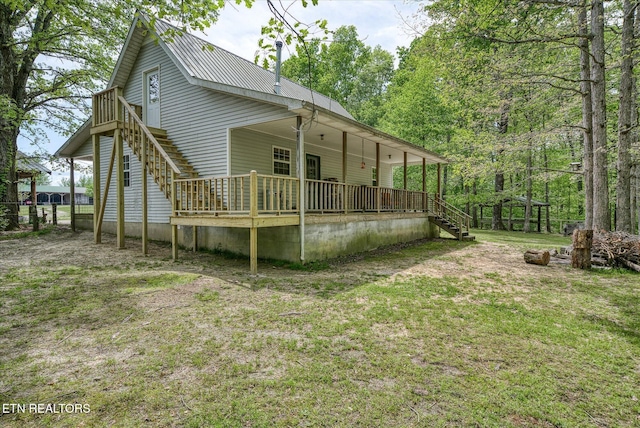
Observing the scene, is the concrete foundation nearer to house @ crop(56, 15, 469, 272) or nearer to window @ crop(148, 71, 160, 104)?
house @ crop(56, 15, 469, 272)

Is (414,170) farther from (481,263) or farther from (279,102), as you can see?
(279,102)

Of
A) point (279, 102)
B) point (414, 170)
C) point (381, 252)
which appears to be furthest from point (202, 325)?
point (414, 170)

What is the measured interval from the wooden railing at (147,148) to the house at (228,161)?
37mm

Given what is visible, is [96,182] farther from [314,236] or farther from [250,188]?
[314,236]

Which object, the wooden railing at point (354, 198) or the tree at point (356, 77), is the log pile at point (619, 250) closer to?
the wooden railing at point (354, 198)

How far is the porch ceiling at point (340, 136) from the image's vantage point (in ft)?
28.3

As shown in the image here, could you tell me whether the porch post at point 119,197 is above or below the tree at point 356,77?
below

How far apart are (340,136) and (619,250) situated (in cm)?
843

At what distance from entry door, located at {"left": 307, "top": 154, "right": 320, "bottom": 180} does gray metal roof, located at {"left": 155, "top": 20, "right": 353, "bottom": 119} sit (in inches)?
98.5

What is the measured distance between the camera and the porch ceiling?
8.62 metres

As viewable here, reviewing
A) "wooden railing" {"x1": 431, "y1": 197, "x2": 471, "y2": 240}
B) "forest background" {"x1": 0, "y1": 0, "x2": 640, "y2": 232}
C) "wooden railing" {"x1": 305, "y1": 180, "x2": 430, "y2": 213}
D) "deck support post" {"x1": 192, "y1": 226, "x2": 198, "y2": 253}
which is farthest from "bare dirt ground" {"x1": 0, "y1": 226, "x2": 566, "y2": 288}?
"forest background" {"x1": 0, "y1": 0, "x2": 640, "y2": 232}

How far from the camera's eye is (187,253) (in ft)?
31.5

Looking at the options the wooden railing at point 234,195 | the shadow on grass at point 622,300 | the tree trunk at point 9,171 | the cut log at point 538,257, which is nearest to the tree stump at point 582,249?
the shadow on grass at point 622,300

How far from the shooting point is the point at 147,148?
945 centimetres
